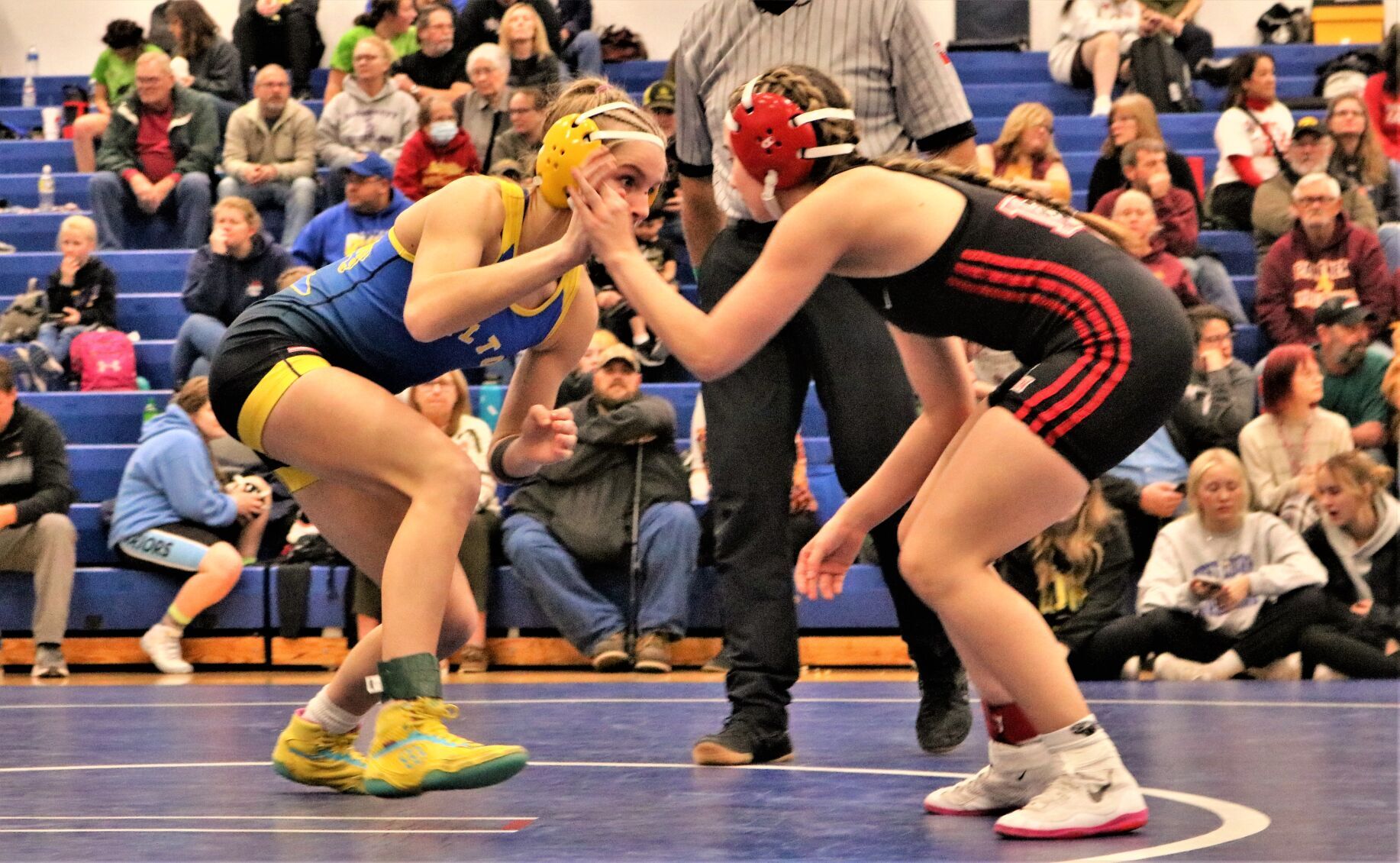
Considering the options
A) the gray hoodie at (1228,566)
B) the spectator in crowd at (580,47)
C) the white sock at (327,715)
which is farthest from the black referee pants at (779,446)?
the spectator in crowd at (580,47)

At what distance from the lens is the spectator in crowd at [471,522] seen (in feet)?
23.9

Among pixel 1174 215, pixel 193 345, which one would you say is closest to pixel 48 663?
pixel 193 345

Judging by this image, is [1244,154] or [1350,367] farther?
[1244,154]

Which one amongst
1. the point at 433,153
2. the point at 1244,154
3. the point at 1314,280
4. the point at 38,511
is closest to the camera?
the point at 38,511

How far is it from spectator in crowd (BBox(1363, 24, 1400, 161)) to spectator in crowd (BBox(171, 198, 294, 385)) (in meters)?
5.71

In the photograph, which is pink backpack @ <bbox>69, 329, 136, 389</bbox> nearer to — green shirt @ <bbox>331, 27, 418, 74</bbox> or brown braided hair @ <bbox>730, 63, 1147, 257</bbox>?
green shirt @ <bbox>331, 27, 418, 74</bbox>

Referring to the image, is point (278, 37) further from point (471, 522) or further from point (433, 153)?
point (471, 522)

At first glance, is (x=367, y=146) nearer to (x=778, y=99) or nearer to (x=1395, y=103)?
(x=1395, y=103)

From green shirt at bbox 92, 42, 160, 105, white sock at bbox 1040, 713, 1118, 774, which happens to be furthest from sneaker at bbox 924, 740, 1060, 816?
green shirt at bbox 92, 42, 160, 105

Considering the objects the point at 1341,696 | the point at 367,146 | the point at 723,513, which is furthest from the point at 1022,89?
the point at 723,513

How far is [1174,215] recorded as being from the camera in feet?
27.6

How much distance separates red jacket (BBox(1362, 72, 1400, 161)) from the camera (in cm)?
976

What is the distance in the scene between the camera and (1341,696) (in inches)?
215

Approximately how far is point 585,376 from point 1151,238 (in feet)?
8.39
